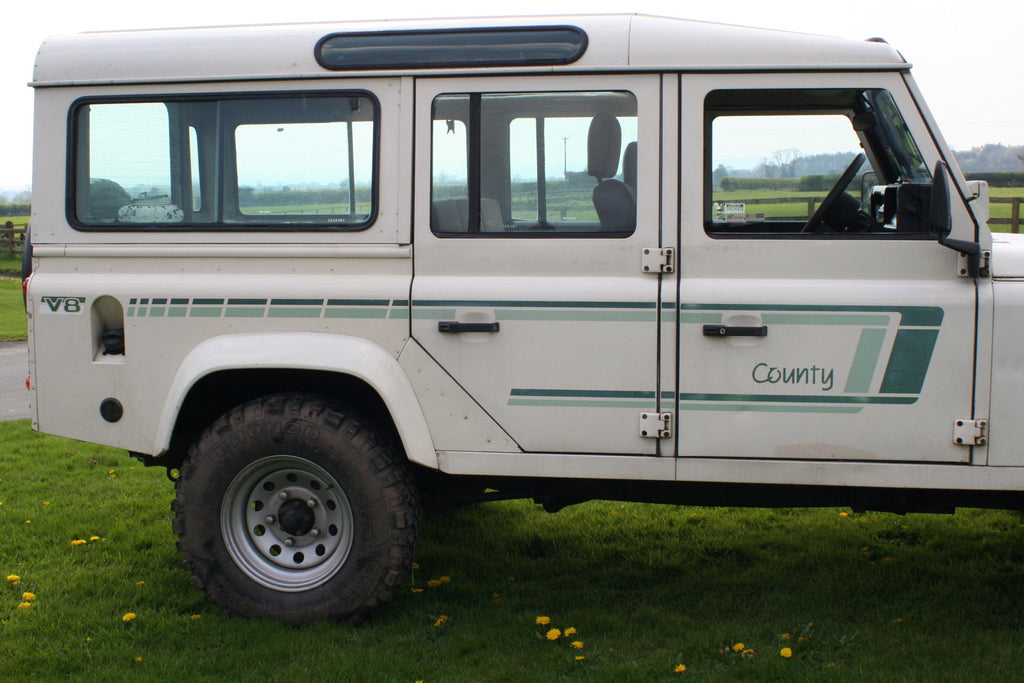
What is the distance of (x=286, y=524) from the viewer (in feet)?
13.6

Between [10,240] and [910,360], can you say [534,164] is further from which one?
[10,240]

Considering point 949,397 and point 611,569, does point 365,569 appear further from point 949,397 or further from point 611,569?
point 949,397

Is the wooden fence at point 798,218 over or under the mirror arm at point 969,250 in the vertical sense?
over

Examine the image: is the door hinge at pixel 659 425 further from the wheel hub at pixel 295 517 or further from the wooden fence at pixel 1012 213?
the wooden fence at pixel 1012 213

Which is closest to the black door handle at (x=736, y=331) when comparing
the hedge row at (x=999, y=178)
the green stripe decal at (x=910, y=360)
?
the green stripe decal at (x=910, y=360)

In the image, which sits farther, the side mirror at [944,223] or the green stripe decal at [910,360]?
the green stripe decal at [910,360]

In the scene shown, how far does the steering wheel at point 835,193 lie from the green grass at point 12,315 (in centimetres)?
1040

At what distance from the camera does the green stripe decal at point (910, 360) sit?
3656 millimetres

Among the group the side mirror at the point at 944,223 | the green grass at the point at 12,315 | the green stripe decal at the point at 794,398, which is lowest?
the green grass at the point at 12,315

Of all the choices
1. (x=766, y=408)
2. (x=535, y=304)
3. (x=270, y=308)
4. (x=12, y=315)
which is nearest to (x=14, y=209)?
(x=12, y=315)

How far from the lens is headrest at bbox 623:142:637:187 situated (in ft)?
12.6

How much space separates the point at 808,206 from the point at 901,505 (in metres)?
1.29

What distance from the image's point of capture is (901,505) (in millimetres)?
3984

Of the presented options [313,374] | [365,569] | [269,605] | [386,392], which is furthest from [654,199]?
[269,605]
